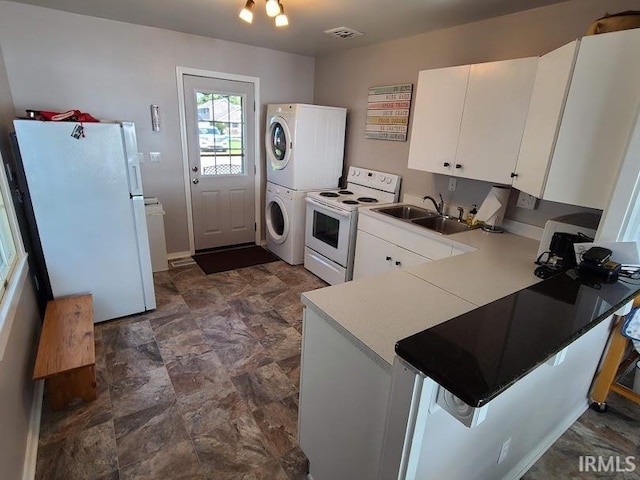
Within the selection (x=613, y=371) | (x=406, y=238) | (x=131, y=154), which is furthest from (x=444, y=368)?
(x=131, y=154)

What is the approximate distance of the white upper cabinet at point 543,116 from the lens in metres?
1.60

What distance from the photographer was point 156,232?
3.45 meters

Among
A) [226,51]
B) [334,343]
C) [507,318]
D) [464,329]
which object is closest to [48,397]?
[334,343]

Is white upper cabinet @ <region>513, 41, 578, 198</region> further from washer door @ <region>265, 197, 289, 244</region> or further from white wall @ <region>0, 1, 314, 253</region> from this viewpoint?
white wall @ <region>0, 1, 314, 253</region>

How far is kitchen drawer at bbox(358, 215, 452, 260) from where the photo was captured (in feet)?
7.70

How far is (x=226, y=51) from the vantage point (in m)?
3.63

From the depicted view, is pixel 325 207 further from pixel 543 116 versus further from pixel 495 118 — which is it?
pixel 543 116

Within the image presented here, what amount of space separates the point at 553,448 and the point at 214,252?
358 centimetres

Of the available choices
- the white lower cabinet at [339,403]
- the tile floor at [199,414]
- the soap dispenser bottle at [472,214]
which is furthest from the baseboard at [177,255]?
the soap dispenser bottle at [472,214]

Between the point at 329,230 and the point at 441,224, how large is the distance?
3.60 feet

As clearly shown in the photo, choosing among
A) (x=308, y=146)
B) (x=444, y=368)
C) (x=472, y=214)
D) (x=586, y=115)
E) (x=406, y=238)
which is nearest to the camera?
(x=444, y=368)

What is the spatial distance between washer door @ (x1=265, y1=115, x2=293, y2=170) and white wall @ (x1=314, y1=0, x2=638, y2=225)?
751mm

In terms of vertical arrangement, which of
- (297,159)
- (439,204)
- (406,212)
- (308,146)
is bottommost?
(406,212)

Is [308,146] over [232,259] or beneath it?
over
